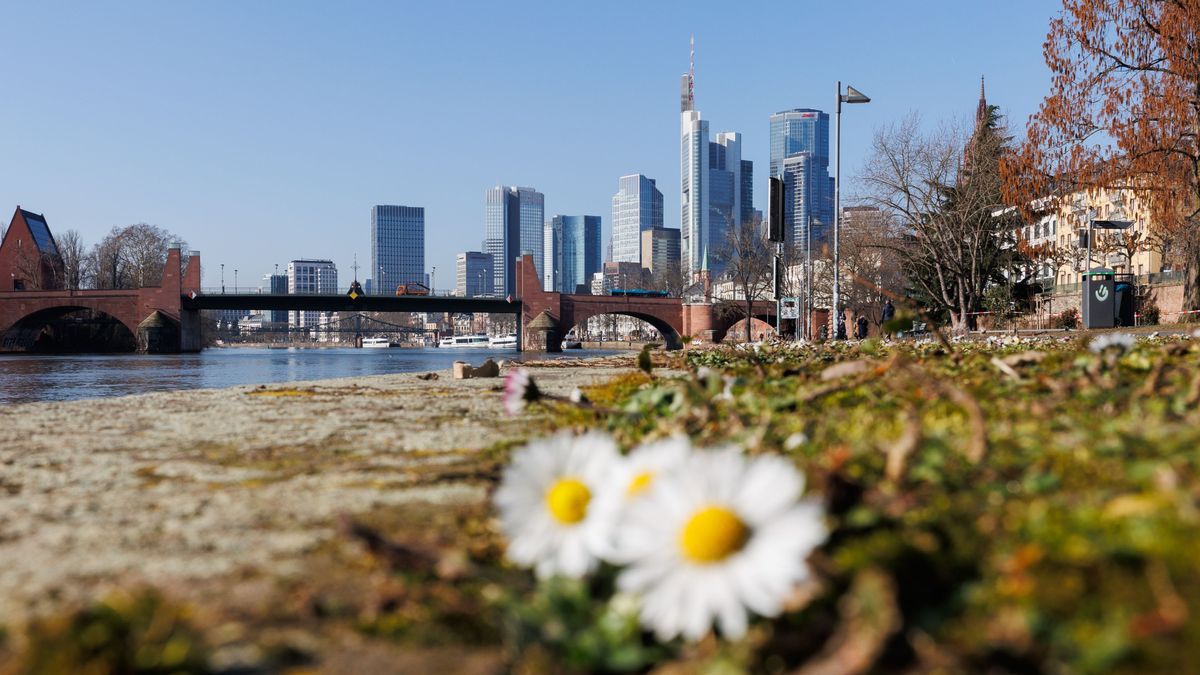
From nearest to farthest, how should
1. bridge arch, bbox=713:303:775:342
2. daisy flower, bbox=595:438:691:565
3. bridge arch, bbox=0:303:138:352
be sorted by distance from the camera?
daisy flower, bbox=595:438:691:565
bridge arch, bbox=713:303:775:342
bridge arch, bbox=0:303:138:352

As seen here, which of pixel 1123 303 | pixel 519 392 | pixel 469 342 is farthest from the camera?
pixel 469 342

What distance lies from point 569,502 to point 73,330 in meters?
82.3

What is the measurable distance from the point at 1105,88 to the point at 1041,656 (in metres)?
18.6

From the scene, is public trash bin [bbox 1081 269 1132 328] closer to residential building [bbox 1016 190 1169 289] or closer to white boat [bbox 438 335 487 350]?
residential building [bbox 1016 190 1169 289]

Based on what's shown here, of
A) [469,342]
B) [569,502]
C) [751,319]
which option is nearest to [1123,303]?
[569,502]

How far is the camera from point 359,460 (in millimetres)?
2795

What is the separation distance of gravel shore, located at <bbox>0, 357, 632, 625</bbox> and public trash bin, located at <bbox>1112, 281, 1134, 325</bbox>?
19.4m

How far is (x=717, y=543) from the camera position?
1.08m

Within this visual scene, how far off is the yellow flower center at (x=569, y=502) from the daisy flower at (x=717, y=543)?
0.17 m

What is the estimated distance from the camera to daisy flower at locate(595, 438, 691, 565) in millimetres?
1284

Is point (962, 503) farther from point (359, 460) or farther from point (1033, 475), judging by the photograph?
point (359, 460)

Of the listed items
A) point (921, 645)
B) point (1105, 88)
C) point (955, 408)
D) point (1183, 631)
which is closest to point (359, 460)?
point (955, 408)

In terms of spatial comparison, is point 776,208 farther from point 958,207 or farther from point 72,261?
point 72,261

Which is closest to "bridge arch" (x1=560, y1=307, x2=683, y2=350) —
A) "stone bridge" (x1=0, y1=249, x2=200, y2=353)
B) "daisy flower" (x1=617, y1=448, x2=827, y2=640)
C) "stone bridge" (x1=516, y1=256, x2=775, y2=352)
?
"stone bridge" (x1=516, y1=256, x2=775, y2=352)
